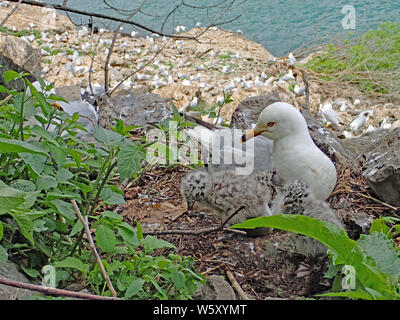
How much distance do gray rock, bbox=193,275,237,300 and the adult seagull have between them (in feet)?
1.75

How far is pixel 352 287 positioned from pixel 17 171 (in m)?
0.79

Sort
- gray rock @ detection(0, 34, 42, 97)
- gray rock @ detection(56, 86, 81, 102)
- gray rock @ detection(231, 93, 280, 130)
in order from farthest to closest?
gray rock @ detection(0, 34, 42, 97)
gray rock @ detection(56, 86, 81, 102)
gray rock @ detection(231, 93, 280, 130)

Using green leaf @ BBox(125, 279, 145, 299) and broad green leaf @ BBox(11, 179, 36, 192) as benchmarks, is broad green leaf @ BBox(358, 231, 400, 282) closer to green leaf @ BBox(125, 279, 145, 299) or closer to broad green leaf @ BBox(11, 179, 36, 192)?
green leaf @ BBox(125, 279, 145, 299)

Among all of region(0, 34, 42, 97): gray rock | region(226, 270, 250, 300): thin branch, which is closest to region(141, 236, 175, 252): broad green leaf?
region(226, 270, 250, 300): thin branch

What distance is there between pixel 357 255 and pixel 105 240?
0.50m

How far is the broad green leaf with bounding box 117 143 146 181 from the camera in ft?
3.04

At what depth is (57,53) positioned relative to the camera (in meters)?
4.84

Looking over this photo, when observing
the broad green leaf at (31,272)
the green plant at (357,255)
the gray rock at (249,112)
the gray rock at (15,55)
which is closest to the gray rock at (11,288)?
the broad green leaf at (31,272)

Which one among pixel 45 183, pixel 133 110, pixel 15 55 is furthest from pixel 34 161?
pixel 15 55

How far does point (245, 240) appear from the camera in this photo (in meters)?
1.41

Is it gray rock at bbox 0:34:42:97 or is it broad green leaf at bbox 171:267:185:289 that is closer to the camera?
→ broad green leaf at bbox 171:267:185:289

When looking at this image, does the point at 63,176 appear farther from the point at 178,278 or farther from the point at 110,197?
the point at 178,278

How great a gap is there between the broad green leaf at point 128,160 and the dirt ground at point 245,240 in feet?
1.50

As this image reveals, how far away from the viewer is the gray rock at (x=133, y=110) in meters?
2.10
